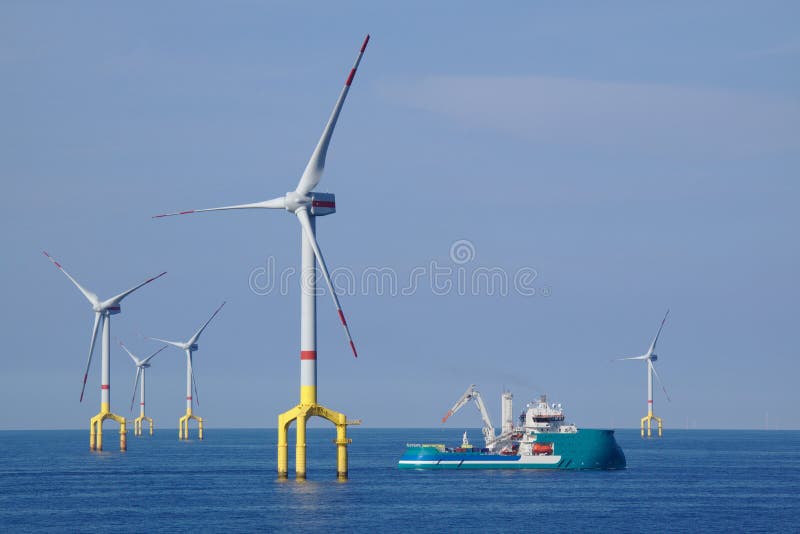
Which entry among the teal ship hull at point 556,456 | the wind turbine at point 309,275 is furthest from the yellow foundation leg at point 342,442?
the teal ship hull at point 556,456

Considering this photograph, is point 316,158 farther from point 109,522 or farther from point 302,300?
point 109,522

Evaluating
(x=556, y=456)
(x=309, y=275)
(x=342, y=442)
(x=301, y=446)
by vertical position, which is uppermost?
(x=309, y=275)

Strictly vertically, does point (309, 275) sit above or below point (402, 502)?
above

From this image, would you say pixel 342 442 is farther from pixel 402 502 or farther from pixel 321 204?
pixel 321 204

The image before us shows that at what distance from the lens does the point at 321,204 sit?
127 meters

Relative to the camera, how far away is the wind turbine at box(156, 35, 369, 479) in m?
122

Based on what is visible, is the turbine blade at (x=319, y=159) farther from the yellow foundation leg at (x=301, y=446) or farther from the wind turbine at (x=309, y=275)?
the yellow foundation leg at (x=301, y=446)

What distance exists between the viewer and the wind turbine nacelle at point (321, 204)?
126625 mm

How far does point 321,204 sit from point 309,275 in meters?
7.84

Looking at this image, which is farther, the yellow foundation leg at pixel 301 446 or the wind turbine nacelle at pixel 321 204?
the wind turbine nacelle at pixel 321 204

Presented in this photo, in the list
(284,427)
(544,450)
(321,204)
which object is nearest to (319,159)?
(321,204)

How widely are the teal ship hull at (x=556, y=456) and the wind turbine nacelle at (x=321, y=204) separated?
179ft

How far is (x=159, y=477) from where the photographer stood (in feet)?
563

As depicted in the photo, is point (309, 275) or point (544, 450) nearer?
point (309, 275)
